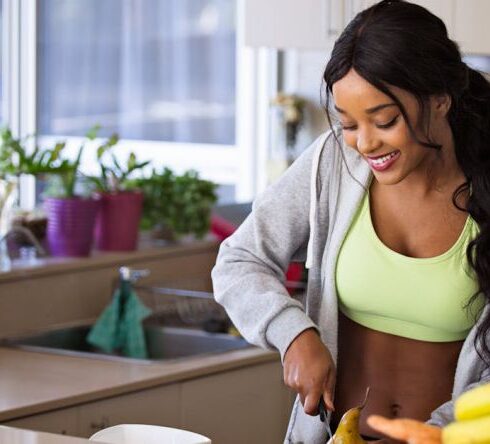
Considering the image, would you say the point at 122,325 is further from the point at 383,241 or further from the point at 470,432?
the point at 470,432

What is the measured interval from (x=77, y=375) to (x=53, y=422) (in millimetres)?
225

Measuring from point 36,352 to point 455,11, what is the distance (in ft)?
4.89

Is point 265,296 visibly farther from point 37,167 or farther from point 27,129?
point 27,129

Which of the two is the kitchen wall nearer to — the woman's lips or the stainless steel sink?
the stainless steel sink

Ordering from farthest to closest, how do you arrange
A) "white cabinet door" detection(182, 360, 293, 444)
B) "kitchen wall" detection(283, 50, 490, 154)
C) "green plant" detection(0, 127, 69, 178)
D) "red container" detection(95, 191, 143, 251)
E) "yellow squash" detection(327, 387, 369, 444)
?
"kitchen wall" detection(283, 50, 490, 154)
"red container" detection(95, 191, 143, 251)
"green plant" detection(0, 127, 69, 178)
"white cabinet door" detection(182, 360, 293, 444)
"yellow squash" detection(327, 387, 369, 444)

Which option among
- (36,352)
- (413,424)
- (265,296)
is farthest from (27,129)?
(413,424)

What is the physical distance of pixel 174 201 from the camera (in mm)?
3814

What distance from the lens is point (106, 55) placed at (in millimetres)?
5254

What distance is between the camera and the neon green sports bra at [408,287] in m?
2.12

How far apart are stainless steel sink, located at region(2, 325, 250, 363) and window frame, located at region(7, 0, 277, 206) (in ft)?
4.37

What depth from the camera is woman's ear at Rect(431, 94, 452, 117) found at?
2.06 meters

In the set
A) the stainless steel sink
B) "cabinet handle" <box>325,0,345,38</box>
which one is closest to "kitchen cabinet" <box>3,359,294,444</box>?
the stainless steel sink

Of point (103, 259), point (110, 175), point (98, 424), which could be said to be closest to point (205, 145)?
point (110, 175)

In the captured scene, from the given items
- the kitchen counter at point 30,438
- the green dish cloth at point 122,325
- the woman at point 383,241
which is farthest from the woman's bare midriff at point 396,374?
the green dish cloth at point 122,325
